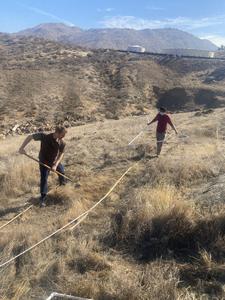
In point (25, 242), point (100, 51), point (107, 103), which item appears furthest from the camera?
point (100, 51)

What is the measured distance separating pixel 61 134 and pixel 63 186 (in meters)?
1.59

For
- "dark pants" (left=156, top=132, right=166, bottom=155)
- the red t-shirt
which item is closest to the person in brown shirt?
"dark pants" (left=156, top=132, right=166, bottom=155)

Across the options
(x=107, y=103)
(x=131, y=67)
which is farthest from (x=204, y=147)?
(x=131, y=67)

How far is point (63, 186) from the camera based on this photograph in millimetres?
10516

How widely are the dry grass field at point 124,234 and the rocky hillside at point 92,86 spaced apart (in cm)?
1910

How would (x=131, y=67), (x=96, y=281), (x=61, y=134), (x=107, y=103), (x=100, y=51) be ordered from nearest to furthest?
(x=96, y=281), (x=61, y=134), (x=107, y=103), (x=131, y=67), (x=100, y=51)

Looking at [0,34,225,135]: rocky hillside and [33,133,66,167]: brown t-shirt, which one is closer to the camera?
[33,133,66,167]: brown t-shirt

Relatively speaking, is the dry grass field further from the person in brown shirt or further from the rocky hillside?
the rocky hillside

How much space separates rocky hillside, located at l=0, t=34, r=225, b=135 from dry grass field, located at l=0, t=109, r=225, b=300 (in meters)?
19.1

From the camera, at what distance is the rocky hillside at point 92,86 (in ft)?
108

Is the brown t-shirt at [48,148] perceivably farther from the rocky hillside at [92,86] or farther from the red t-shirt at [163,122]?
the rocky hillside at [92,86]

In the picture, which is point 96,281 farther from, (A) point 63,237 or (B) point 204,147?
(B) point 204,147

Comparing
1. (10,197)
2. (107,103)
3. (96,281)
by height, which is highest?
(96,281)

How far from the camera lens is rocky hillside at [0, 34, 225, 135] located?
33.0 metres
